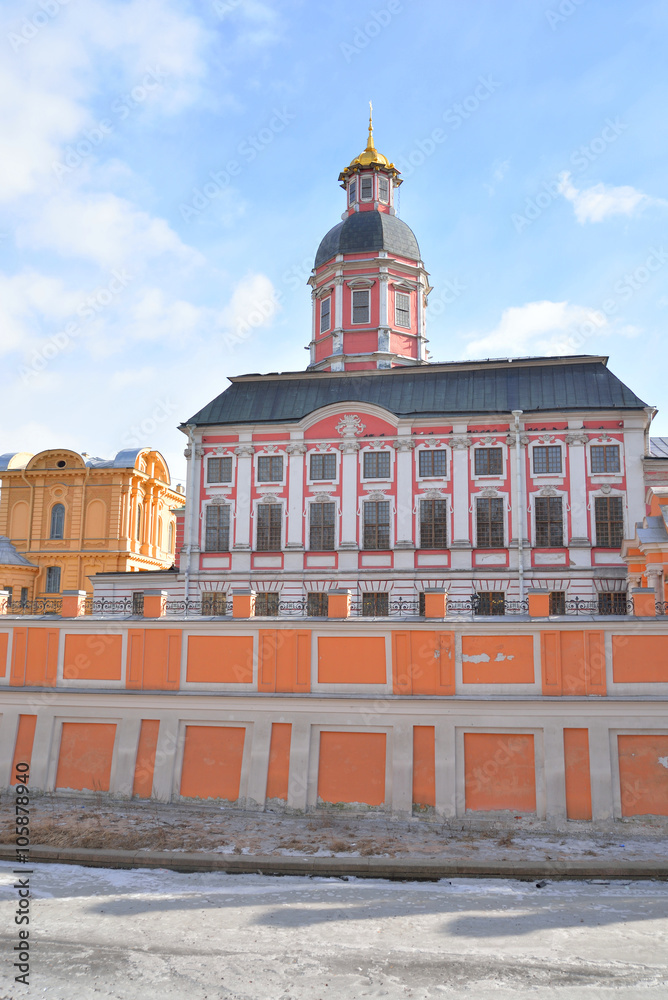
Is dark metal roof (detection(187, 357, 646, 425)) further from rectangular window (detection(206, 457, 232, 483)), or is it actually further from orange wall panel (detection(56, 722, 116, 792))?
orange wall panel (detection(56, 722, 116, 792))

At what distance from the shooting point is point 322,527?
32.8 metres

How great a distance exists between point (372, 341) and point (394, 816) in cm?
2638

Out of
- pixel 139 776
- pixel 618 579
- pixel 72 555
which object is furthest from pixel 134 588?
pixel 618 579

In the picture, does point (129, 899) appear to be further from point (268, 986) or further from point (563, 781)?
point (563, 781)

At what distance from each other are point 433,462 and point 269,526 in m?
7.29

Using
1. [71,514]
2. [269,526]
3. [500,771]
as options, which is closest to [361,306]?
[269,526]

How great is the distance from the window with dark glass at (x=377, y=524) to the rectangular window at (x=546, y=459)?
615cm

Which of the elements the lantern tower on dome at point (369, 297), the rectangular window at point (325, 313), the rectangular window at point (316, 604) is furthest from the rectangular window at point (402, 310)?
the rectangular window at point (316, 604)

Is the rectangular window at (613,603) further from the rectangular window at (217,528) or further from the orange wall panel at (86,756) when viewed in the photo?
the orange wall panel at (86,756)

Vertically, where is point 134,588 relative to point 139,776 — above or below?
above

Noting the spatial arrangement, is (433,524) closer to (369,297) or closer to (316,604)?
(316,604)

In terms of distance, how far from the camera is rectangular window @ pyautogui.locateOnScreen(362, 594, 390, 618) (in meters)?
31.3

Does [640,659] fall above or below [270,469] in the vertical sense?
below

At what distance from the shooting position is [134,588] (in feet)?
113
